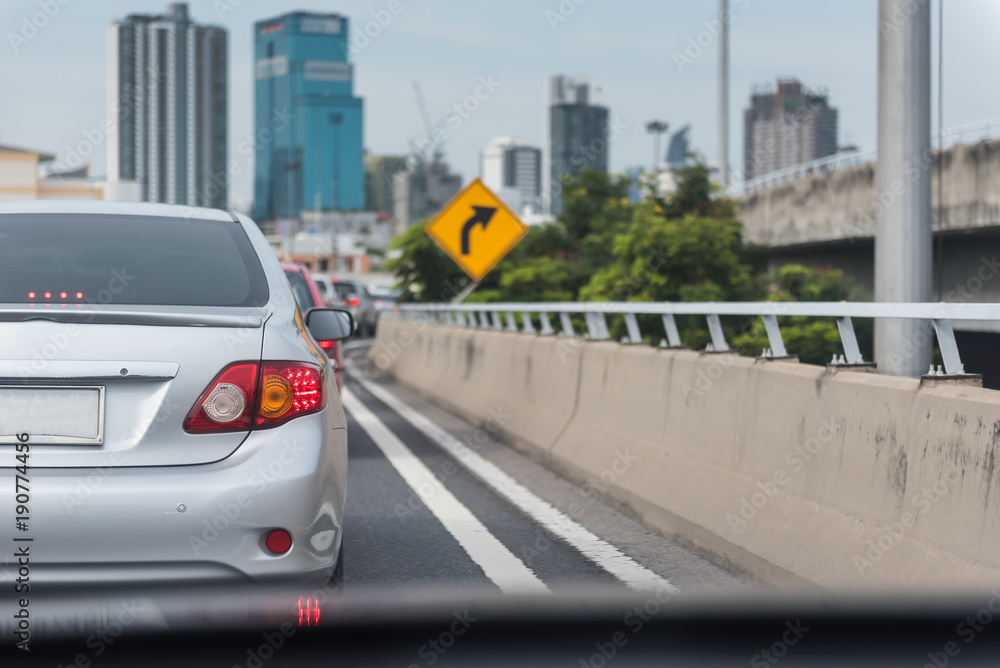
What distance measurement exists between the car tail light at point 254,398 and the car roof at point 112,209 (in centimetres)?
117

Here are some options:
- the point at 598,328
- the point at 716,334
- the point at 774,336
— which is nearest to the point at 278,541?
the point at 774,336

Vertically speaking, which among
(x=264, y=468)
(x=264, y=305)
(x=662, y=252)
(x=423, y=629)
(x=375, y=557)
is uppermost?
(x=662, y=252)

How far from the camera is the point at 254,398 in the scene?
3.82 m

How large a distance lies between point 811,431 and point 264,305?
101 inches

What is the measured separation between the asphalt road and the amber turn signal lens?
1892 mm

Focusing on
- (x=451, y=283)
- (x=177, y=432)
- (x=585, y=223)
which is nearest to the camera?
(x=177, y=432)

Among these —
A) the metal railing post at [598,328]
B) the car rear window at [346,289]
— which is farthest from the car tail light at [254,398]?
the car rear window at [346,289]

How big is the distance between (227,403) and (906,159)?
559 centimetres

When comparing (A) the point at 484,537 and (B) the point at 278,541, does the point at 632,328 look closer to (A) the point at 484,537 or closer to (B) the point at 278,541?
(A) the point at 484,537

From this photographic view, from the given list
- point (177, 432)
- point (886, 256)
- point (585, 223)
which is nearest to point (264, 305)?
point (177, 432)

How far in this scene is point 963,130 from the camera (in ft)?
68.9

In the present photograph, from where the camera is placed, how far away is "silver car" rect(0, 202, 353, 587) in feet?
11.4

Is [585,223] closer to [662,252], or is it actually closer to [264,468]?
[662,252]

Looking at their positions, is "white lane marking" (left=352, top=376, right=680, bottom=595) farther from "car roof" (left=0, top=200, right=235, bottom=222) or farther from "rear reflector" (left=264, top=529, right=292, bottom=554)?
"car roof" (left=0, top=200, right=235, bottom=222)
